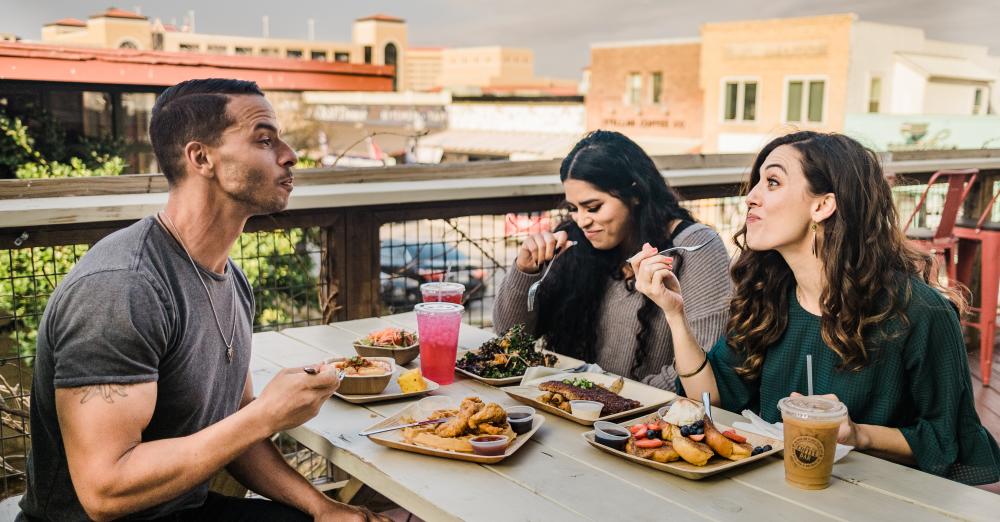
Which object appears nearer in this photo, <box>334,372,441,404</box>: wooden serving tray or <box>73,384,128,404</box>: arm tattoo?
<box>73,384,128,404</box>: arm tattoo

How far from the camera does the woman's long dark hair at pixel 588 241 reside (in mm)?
2684

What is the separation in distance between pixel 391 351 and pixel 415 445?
68 centimetres

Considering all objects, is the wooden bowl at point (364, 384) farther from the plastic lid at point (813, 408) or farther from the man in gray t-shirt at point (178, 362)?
the plastic lid at point (813, 408)

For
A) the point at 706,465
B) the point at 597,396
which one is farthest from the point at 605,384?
the point at 706,465

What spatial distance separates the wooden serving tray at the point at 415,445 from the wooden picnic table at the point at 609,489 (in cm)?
1

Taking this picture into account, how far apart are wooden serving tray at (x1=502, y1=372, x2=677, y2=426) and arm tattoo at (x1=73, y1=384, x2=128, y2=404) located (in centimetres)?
83

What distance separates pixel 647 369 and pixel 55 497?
5.31ft

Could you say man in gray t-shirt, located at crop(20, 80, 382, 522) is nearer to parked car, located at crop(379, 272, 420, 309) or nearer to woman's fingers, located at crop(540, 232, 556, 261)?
woman's fingers, located at crop(540, 232, 556, 261)

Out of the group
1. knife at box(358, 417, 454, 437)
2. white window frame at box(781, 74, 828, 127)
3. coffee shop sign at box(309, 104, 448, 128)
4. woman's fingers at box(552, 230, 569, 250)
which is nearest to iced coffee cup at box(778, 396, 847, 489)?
knife at box(358, 417, 454, 437)

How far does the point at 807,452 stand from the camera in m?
1.44

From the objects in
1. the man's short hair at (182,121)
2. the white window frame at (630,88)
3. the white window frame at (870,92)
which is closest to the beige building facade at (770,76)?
the white window frame at (870,92)

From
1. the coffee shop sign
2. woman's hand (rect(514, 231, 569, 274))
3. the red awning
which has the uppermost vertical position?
the coffee shop sign

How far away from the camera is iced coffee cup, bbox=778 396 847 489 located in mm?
1430

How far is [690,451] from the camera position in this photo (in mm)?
1514
